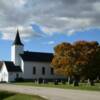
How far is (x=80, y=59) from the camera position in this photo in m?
78.9

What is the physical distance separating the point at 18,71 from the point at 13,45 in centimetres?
1309

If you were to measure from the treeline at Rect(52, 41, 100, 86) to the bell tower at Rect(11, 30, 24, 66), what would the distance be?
29594 mm

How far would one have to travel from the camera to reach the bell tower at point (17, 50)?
385 feet

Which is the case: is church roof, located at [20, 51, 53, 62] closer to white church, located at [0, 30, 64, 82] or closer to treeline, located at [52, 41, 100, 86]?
white church, located at [0, 30, 64, 82]

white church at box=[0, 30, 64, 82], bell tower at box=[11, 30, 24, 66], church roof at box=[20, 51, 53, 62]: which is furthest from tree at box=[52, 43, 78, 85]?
bell tower at box=[11, 30, 24, 66]

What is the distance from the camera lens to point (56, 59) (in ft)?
303

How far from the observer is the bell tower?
117500 millimetres

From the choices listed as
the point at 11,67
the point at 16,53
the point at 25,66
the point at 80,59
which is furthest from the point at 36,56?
the point at 80,59

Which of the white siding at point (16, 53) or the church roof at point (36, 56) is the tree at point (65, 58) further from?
the white siding at point (16, 53)

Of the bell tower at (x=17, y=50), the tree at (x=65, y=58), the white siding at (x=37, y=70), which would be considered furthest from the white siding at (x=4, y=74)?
the tree at (x=65, y=58)

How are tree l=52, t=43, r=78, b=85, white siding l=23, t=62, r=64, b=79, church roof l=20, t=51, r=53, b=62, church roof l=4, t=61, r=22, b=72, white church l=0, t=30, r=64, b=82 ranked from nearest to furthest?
tree l=52, t=43, r=78, b=85 < church roof l=4, t=61, r=22, b=72 < white church l=0, t=30, r=64, b=82 < white siding l=23, t=62, r=64, b=79 < church roof l=20, t=51, r=53, b=62

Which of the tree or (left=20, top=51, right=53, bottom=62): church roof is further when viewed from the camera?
(left=20, top=51, right=53, bottom=62): church roof

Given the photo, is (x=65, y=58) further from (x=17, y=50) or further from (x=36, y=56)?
(x=17, y=50)

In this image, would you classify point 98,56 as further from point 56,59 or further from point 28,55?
point 28,55
